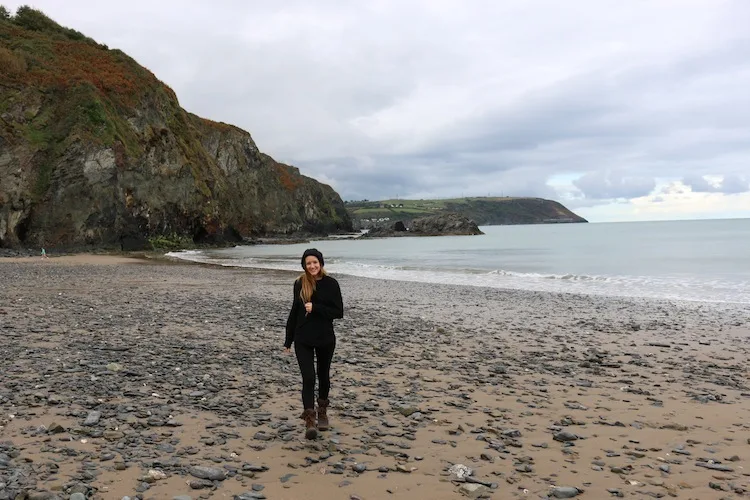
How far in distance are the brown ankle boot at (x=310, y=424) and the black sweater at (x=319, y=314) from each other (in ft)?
2.58

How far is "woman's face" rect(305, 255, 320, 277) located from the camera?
631cm

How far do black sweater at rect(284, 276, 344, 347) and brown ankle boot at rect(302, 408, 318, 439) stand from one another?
31.0 inches

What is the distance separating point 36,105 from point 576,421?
209 ft

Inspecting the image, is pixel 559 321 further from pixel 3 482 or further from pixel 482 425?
pixel 3 482

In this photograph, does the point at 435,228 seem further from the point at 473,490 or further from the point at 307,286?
the point at 473,490

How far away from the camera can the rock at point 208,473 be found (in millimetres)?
5082

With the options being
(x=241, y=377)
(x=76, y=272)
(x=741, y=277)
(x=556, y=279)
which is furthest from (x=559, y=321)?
(x=76, y=272)

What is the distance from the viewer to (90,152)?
5519cm

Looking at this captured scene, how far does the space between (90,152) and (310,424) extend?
57866mm

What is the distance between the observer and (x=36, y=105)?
5566cm

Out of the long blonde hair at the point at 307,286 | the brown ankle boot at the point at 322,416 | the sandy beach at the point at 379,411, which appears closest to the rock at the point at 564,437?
the sandy beach at the point at 379,411

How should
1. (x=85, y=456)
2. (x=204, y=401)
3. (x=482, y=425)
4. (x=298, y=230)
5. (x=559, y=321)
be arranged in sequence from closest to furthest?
(x=85, y=456) < (x=482, y=425) < (x=204, y=401) < (x=559, y=321) < (x=298, y=230)

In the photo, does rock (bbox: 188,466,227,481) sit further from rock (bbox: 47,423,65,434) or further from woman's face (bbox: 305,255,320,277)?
woman's face (bbox: 305,255,320,277)

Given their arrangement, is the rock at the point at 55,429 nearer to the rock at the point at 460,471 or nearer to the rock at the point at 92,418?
the rock at the point at 92,418
